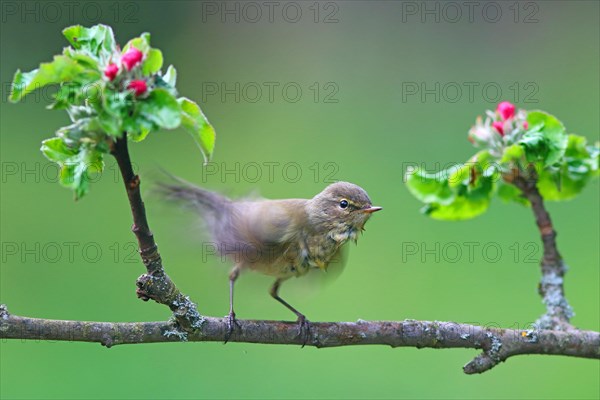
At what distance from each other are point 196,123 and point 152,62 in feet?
0.65

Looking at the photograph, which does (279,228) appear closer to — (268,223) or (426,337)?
(268,223)

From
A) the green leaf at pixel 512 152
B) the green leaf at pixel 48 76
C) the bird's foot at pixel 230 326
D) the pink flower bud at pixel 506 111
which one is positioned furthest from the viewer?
A: the pink flower bud at pixel 506 111

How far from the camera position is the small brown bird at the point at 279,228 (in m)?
3.27

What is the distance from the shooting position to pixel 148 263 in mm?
2312

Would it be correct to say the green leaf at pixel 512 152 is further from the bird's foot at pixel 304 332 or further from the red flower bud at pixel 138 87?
the red flower bud at pixel 138 87

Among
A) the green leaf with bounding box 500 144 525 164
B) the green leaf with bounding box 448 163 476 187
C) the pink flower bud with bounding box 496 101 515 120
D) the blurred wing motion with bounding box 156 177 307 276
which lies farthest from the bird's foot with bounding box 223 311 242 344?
the pink flower bud with bounding box 496 101 515 120

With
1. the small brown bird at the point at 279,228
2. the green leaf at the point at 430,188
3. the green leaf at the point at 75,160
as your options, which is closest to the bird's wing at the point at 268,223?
the small brown bird at the point at 279,228

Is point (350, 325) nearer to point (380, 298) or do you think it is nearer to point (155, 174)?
point (155, 174)

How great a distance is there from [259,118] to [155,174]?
4.18 m

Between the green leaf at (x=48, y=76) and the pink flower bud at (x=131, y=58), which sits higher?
the pink flower bud at (x=131, y=58)

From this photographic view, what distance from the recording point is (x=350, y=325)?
2832 millimetres

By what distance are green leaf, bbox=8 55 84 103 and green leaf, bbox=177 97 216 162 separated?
0.28m

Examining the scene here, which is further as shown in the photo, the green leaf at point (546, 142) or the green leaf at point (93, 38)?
the green leaf at point (546, 142)

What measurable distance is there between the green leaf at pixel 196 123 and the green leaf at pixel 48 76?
0.28m
